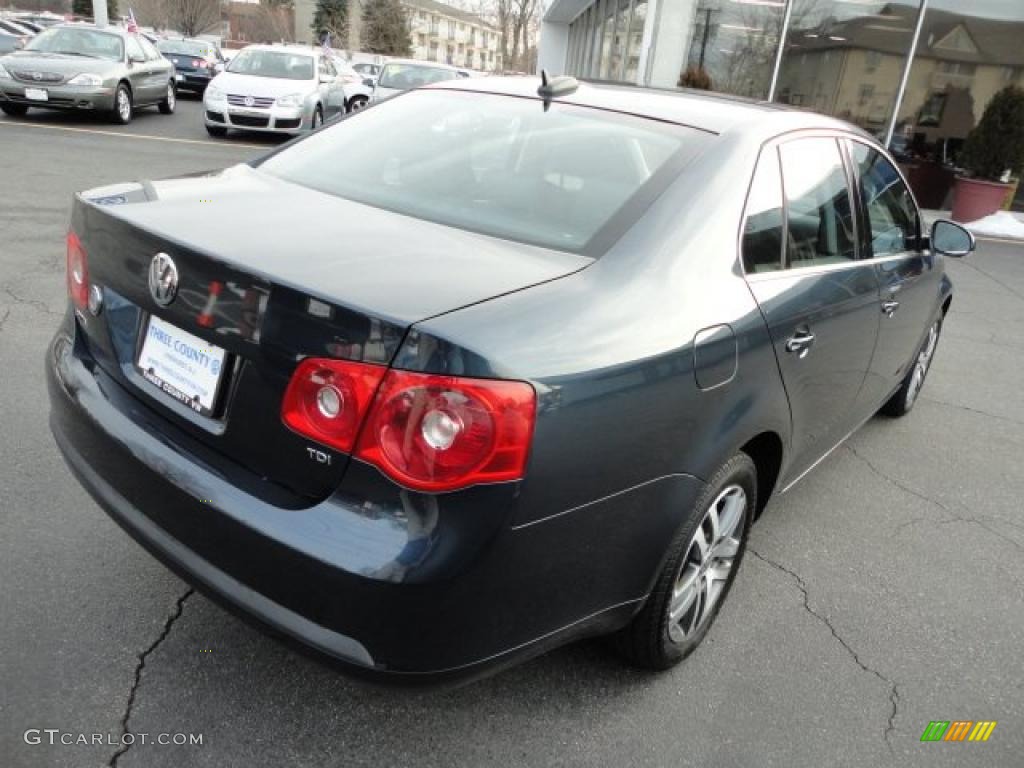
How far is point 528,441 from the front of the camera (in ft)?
5.30

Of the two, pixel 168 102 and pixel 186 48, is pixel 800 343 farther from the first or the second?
pixel 186 48

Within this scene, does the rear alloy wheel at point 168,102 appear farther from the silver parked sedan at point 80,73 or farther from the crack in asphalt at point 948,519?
the crack in asphalt at point 948,519

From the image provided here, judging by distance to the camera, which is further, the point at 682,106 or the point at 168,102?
the point at 168,102

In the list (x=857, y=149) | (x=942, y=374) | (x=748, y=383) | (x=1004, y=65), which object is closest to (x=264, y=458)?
(x=748, y=383)

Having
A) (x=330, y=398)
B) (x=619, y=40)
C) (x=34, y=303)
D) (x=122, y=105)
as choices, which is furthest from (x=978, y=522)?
(x=619, y=40)

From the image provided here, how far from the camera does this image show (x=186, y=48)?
73.3ft

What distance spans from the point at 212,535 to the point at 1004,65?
16529mm

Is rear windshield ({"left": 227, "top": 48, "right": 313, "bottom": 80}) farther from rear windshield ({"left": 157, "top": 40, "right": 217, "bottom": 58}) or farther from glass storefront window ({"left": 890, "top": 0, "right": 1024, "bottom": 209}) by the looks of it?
glass storefront window ({"left": 890, "top": 0, "right": 1024, "bottom": 209})

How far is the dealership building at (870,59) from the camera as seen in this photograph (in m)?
13.9

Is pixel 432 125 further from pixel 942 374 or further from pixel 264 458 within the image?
pixel 942 374

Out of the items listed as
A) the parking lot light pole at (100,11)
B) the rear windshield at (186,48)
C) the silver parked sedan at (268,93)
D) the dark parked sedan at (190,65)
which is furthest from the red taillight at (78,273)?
the rear windshield at (186,48)

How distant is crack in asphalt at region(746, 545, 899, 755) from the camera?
236 cm

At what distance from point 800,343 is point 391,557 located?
1479 mm

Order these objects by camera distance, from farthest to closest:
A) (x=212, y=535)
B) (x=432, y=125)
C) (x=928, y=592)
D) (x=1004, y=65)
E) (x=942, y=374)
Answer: (x=1004, y=65), (x=942, y=374), (x=928, y=592), (x=432, y=125), (x=212, y=535)
